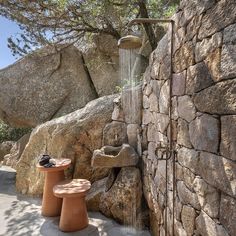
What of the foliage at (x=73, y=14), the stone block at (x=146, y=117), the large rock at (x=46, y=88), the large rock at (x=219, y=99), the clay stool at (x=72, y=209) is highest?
the foliage at (x=73, y=14)

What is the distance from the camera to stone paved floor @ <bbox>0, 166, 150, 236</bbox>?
2.78 m

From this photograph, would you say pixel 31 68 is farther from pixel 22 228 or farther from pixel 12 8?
pixel 22 228

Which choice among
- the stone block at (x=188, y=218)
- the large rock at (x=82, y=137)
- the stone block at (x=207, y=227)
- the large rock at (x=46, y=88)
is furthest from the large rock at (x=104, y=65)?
the stone block at (x=207, y=227)

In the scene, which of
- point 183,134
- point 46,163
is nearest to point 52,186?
point 46,163

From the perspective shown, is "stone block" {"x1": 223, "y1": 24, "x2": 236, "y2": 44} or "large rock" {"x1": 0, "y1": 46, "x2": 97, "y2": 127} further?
"large rock" {"x1": 0, "y1": 46, "x2": 97, "y2": 127}

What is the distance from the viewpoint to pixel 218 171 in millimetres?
1247

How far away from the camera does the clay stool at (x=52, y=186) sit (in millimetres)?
3208

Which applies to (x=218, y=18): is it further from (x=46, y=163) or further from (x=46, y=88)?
(x=46, y=88)

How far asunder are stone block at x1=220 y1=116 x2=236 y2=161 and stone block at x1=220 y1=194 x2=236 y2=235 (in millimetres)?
200

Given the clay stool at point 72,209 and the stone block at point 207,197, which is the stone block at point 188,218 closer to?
the stone block at point 207,197

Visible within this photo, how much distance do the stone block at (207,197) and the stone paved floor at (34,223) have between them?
145 centimetres

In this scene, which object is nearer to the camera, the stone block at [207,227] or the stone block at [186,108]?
the stone block at [207,227]

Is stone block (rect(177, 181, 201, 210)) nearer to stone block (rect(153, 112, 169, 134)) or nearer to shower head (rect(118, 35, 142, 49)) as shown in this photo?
stone block (rect(153, 112, 169, 134))

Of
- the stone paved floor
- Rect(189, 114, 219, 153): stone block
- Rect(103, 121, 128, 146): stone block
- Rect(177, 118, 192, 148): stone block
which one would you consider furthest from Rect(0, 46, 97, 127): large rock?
Rect(189, 114, 219, 153): stone block
